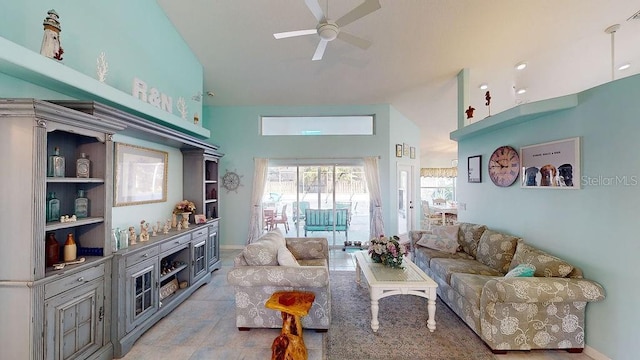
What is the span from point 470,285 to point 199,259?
355 centimetres

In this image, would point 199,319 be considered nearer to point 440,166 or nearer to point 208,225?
point 208,225

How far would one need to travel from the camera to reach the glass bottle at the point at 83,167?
2104 mm

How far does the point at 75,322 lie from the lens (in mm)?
1900

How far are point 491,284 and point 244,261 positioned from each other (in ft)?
7.86

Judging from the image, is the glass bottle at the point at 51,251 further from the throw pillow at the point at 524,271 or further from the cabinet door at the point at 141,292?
the throw pillow at the point at 524,271

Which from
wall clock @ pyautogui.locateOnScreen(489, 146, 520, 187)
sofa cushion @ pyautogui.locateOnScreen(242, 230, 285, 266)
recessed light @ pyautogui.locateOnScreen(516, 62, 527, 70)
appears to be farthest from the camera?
recessed light @ pyautogui.locateOnScreen(516, 62, 527, 70)

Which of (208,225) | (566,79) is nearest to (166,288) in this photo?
(208,225)

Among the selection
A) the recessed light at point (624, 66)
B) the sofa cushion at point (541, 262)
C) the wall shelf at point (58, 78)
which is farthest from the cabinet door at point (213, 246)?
the recessed light at point (624, 66)

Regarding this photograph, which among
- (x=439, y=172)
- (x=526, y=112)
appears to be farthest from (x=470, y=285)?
(x=439, y=172)

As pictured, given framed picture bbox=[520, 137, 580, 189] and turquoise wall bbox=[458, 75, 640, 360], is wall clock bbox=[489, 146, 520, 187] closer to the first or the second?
framed picture bbox=[520, 137, 580, 189]

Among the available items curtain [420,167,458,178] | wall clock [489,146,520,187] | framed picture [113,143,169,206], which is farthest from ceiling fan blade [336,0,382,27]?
curtain [420,167,458,178]

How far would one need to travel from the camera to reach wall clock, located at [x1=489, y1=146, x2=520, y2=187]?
3346 mm

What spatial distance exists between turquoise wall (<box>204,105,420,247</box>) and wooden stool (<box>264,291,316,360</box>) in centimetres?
391

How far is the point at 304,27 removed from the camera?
3561 millimetres
